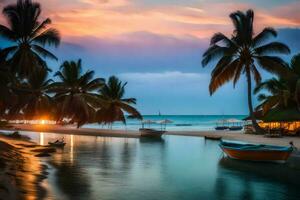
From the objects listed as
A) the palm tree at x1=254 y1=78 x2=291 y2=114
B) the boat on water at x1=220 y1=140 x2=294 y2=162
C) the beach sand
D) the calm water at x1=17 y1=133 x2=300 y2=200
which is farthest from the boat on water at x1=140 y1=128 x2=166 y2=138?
the beach sand

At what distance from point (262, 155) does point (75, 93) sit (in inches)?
1172

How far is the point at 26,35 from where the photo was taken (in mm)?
35562

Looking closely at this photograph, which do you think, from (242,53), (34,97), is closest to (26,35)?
(34,97)

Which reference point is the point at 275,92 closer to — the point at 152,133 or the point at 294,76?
the point at 294,76

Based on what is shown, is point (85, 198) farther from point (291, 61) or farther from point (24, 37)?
point (291, 61)

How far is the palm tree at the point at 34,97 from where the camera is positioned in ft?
117

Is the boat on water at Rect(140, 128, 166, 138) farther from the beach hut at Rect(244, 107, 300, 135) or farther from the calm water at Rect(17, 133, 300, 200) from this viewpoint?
the calm water at Rect(17, 133, 300, 200)

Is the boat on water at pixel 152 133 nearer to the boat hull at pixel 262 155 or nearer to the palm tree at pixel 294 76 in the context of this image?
the palm tree at pixel 294 76

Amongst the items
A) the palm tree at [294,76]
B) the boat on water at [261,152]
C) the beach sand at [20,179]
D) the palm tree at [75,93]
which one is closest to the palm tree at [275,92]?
the palm tree at [294,76]

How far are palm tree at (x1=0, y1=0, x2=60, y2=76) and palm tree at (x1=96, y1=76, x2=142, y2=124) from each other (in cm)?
2183

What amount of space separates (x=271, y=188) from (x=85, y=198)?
8.13 metres

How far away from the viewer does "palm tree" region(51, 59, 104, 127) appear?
45438 mm

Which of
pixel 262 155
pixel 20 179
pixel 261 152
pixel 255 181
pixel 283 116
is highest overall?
pixel 283 116

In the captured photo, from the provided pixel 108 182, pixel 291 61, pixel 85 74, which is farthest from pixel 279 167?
pixel 85 74
